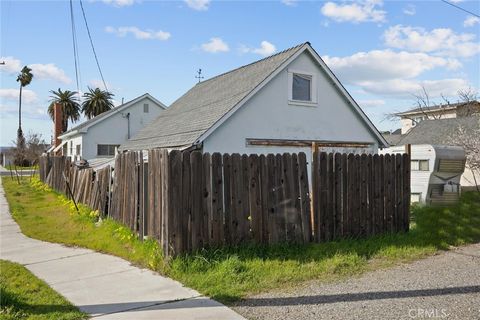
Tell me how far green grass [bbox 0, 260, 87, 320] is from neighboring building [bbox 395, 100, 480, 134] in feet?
106

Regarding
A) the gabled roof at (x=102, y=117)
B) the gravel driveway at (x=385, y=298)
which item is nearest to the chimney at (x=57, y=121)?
the gabled roof at (x=102, y=117)

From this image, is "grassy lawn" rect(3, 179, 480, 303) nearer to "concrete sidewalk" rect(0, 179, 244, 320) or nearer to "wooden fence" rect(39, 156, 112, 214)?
"concrete sidewalk" rect(0, 179, 244, 320)

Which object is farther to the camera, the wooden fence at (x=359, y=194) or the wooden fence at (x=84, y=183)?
the wooden fence at (x=84, y=183)

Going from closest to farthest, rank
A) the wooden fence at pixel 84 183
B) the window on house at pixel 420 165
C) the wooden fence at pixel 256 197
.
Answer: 1. the wooden fence at pixel 256 197
2. the wooden fence at pixel 84 183
3. the window on house at pixel 420 165

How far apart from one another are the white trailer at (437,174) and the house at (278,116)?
3951 mm

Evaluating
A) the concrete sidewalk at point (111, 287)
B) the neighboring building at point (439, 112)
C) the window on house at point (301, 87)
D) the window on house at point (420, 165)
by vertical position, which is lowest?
the concrete sidewalk at point (111, 287)

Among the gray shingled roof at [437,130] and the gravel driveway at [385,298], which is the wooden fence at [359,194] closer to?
the gravel driveway at [385,298]

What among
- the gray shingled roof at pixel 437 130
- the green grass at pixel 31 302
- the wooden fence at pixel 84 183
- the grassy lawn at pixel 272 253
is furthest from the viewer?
the gray shingled roof at pixel 437 130

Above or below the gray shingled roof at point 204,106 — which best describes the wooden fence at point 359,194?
below

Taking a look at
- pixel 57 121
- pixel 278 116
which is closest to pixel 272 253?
pixel 278 116

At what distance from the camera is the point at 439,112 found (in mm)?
39188

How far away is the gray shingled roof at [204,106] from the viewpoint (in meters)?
13.7

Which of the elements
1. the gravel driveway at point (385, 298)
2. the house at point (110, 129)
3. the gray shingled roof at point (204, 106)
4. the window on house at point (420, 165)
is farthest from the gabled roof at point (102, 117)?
the gravel driveway at point (385, 298)

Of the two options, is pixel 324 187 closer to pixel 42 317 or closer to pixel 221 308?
pixel 221 308
